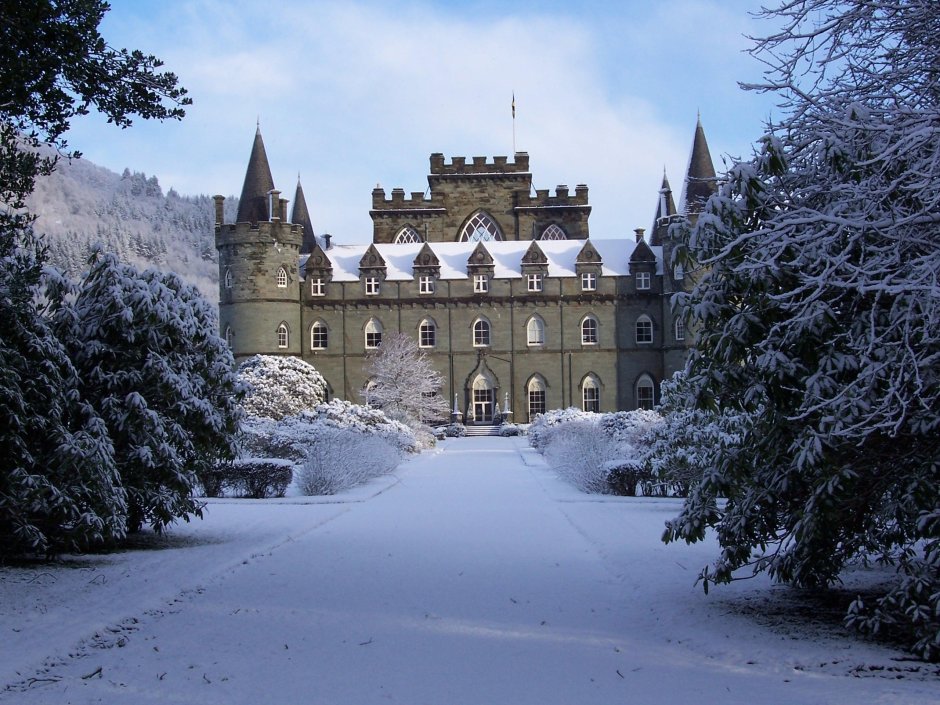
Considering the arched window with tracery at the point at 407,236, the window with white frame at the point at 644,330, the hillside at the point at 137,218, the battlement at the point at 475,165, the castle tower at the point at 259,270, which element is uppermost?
the hillside at the point at 137,218

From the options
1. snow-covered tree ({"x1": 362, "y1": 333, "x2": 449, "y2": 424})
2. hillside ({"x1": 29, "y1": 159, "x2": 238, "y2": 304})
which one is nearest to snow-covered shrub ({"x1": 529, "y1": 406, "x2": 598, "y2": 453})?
snow-covered tree ({"x1": 362, "y1": 333, "x2": 449, "y2": 424})

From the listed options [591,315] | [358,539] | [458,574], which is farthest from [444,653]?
[591,315]

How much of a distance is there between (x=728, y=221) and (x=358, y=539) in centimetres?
670

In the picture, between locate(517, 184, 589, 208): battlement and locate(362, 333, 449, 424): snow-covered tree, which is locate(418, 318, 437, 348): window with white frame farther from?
locate(517, 184, 589, 208): battlement

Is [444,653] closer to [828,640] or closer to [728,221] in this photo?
[828,640]

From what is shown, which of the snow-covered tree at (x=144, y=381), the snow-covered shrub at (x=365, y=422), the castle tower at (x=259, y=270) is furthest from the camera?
the castle tower at (x=259, y=270)

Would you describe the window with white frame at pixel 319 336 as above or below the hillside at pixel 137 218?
below

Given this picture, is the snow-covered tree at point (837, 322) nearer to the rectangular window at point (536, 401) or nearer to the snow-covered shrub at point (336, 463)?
the snow-covered shrub at point (336, 463)

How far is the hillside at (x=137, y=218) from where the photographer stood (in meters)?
103

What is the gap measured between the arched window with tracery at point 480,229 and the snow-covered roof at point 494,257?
3065mm

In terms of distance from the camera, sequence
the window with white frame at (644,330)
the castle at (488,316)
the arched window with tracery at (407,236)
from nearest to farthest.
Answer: the castle at (488,316), the window with white frame at (644,330), the arched window with tracery at (407,236)

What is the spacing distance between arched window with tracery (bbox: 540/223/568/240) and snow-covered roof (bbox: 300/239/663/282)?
3178 millimetres

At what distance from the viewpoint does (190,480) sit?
11867mm

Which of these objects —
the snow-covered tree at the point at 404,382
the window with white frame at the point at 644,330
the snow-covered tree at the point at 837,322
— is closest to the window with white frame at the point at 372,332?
the snow-covered tree at the point at 404,382
